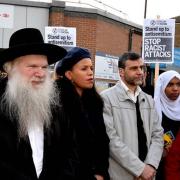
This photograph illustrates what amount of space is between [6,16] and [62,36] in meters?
9.80

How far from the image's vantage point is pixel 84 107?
12.7ft

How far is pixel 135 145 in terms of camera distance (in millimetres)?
4156

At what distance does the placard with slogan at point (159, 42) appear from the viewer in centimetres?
744

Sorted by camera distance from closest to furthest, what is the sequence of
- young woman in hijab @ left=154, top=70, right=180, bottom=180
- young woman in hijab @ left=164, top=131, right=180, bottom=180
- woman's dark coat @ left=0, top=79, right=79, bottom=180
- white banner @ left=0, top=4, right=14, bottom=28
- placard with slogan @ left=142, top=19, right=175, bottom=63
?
woman's dark coat @ left=0, top=79, right=79, bottom=180
young woman in hijab @ left=164, top=131, right=180, bottom=180
young woman in hijab @ left=154, top=70, right=180, bottom=180
placard with slogan @ left=142, top=19, right=175, bottom=63
white banner @ left=0, top=4, right=14, bottom=28

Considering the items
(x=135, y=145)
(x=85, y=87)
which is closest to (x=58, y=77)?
(x=85, y=87)

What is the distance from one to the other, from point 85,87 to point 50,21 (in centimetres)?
1525

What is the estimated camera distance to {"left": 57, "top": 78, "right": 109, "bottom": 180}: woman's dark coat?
143 inches

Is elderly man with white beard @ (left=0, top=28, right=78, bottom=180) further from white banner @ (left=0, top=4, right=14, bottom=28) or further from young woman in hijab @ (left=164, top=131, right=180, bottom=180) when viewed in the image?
white banner @ (left=0, top=4, right=14, bottom=28)

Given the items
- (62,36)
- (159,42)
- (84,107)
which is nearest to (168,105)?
(84,107)

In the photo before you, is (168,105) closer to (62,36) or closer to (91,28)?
(62,36)

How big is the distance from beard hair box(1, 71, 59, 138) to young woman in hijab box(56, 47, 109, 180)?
510 millimetres

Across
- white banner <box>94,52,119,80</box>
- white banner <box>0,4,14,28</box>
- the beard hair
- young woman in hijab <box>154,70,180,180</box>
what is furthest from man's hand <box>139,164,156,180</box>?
white banner <box>94,52,119,80</box>

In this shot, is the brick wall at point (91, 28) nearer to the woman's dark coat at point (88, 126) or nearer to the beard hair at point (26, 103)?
the woman's dark coat at point (88, 126)

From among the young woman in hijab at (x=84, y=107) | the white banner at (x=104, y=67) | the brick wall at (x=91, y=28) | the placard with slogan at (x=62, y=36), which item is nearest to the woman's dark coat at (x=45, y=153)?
the young woman in hijab at (x=84, y=107)
